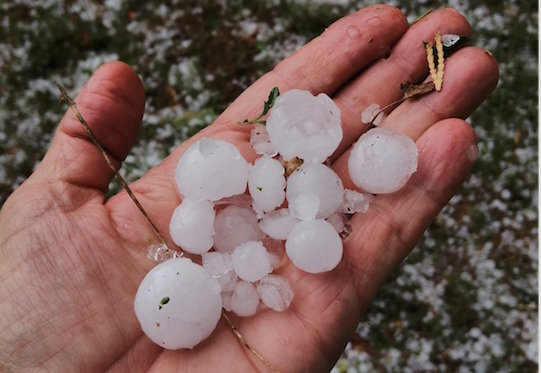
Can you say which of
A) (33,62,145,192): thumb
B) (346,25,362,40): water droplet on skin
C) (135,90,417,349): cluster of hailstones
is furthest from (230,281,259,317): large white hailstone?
(346,25,362,40): water droplet on skin

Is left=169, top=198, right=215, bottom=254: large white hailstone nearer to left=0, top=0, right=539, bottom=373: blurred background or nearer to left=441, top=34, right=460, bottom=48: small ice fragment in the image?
left=441, top=34, right=460, bottom=48: small ice fragment

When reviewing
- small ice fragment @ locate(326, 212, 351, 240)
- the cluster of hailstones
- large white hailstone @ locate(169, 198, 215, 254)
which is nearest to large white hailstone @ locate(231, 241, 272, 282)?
the cluster of hailstones

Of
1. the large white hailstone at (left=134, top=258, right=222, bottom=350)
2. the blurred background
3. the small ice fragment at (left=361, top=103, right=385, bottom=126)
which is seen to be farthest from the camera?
the blurred background

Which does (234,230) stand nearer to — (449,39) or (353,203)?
(353,203)

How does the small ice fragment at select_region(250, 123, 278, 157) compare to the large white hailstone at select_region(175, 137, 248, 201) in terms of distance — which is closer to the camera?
the large white hailstone at select_region(175, 137, 248, 201)

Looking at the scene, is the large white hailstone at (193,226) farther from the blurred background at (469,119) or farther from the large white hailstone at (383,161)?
the blurred background at (469,119)

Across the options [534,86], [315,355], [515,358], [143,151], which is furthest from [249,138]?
[534,86]

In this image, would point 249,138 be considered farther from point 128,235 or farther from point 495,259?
point 495,259

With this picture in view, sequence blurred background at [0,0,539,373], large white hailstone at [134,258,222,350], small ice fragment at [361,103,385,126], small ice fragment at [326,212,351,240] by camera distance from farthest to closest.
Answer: blurred background at [0,0,539,373] < small ice fragment at [361,103,385,126] < small ice fragment at [326,212,351,240] < large white hailstone at [134,258,222,350]

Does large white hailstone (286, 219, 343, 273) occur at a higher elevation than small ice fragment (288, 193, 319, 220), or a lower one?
lower
